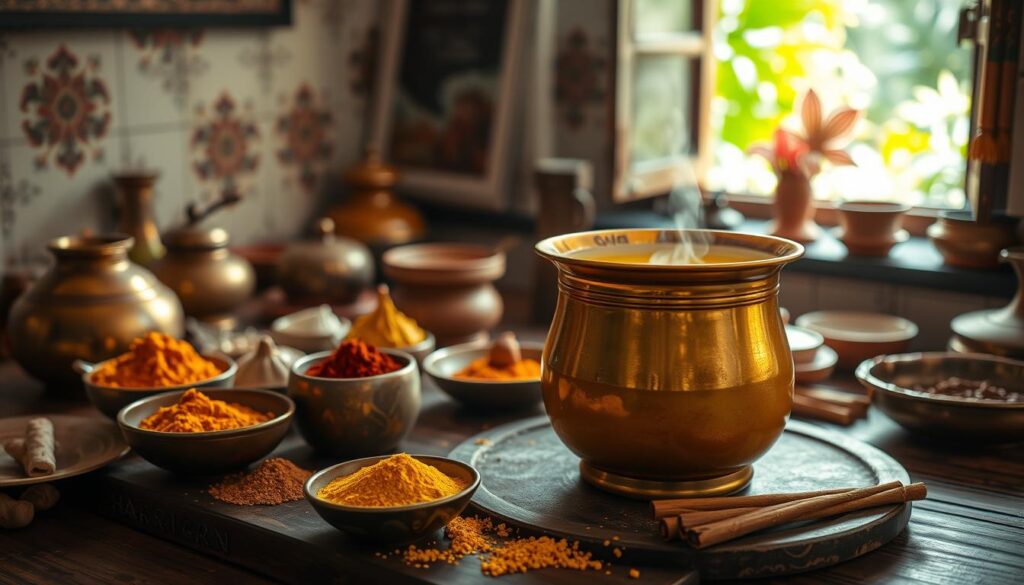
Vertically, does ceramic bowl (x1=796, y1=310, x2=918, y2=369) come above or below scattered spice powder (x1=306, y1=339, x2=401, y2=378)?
below

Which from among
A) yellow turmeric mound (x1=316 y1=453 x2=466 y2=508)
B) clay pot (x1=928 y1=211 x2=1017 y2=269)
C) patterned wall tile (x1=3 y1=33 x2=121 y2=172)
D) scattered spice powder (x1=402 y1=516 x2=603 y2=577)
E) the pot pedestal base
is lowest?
scattered spice powder (x1=402 y1=516 x2=603 y2=577)

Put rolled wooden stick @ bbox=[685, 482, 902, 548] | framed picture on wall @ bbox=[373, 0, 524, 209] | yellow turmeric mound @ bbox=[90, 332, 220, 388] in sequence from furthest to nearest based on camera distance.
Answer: framed picture on wall @ bbox=[373, 0, 524, 209] < yellow turmeric mound @ bbox=[90, 332, 220, 388] < rolled wooden stick @ bbox=[685, 482, 902, 548]

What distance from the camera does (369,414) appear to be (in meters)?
1.41

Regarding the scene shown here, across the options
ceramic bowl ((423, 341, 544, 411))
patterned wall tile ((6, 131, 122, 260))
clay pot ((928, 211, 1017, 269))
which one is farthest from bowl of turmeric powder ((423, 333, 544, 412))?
patterned wall tile ((6, 131, 122, 260))

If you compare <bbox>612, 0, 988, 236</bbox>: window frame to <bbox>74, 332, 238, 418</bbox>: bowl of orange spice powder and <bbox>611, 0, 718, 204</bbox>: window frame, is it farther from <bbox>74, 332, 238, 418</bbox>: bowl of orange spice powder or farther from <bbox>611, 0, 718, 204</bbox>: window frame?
<bbox>74, 332, 238, 418</bbox>: bowl of orange spice powder

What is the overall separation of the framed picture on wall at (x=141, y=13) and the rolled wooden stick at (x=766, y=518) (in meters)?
1.52

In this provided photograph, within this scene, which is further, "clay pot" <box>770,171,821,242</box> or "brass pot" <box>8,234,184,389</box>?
"clay pot" <box>770,171,821,242</box>

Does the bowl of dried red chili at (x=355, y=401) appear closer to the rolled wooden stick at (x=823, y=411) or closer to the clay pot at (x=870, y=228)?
the rolled wooden stick at (x=823, y=411)

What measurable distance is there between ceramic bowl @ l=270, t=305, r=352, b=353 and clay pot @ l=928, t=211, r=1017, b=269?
3.50 feet

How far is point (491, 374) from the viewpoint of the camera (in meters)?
1.67

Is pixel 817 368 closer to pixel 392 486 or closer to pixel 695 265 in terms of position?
pixel 695 265

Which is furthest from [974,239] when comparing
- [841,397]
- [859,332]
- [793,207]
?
[841,397]

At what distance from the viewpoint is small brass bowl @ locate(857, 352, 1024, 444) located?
1444 millimetres

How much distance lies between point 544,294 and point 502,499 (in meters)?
0.91
